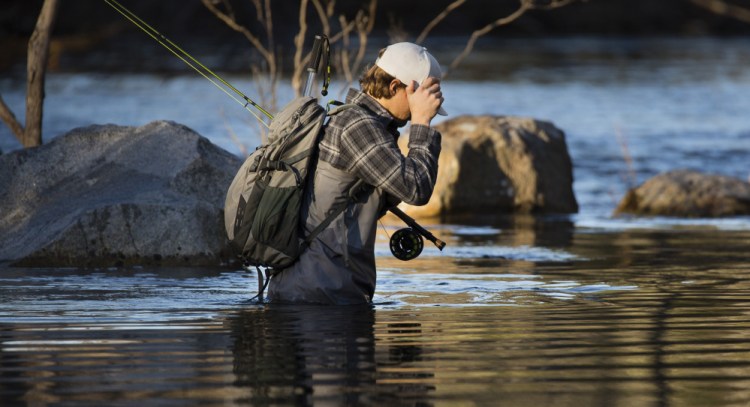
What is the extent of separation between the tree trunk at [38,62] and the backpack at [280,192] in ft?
15.2

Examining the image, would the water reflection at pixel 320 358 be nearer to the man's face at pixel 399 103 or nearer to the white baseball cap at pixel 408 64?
the man's face at pixel 399 103

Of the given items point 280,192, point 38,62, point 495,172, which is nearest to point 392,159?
point 280,192

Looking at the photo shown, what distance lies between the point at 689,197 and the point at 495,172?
1.82m

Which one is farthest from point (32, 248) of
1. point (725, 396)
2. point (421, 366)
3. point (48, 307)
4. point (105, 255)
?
point (725, 396)

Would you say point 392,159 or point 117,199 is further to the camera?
point 117,199

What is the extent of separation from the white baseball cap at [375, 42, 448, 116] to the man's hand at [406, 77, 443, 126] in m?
0.03

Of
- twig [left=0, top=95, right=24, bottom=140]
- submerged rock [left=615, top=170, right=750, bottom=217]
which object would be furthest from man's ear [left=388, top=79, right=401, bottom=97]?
submerged rock [left=615, top=170, right=750, bottom=217]

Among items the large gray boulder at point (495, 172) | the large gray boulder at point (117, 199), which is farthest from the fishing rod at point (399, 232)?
the large gray boulder at point (495, 172)

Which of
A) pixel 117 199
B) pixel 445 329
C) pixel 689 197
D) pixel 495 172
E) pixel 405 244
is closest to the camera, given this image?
pixel 445 329

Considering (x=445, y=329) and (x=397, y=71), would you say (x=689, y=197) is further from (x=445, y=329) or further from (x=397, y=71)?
(x=445, y=329)

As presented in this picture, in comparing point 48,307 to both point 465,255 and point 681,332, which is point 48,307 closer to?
point 681,332

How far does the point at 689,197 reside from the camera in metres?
14.9

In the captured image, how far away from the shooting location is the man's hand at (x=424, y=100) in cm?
752

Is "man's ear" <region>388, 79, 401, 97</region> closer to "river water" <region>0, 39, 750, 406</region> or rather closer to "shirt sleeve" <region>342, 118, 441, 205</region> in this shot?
"shirt sleeve" <region>342, 118, 441, 205</region>
